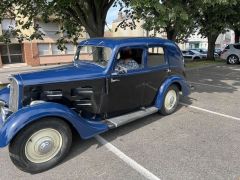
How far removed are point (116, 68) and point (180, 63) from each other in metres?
2.31

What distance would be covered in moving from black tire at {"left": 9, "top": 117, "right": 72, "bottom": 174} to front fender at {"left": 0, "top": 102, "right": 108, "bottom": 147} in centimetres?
11

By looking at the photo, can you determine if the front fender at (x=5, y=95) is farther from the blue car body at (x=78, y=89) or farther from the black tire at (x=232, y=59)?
the black tire at (x=232, y=59)

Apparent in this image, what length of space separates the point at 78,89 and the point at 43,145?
109cm

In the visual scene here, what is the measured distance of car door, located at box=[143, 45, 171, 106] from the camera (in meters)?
4.87

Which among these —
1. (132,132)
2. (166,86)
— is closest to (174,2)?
(166,86)

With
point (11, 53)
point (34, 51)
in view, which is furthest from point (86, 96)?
point (11, 53)

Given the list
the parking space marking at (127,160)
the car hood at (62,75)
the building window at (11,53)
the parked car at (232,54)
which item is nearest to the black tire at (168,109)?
the parking space marking at (127,160)

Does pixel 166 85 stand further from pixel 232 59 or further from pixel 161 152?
pixel 232 59

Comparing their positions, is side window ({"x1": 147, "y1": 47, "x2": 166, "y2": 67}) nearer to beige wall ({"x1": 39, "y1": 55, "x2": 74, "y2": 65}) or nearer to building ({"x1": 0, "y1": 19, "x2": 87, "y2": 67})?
building ({"x1": 0, "y1": 19, "x2": 87, "y2": 67})

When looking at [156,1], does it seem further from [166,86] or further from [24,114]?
[24,114]

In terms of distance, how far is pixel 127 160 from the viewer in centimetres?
357

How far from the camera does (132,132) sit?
4.54 m

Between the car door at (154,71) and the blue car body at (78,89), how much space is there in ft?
0.08

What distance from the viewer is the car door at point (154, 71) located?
16.0 feet
